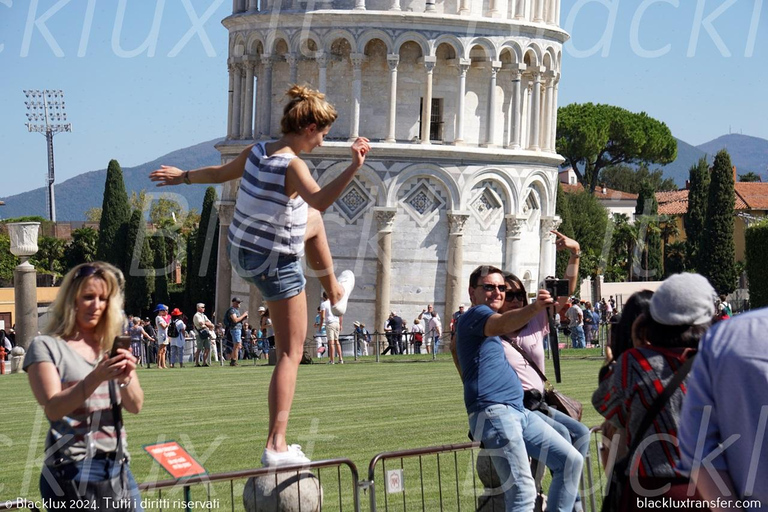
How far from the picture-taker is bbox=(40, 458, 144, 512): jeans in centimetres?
512

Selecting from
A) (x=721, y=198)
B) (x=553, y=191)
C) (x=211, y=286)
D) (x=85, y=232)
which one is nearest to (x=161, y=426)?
(x=553, y=191)

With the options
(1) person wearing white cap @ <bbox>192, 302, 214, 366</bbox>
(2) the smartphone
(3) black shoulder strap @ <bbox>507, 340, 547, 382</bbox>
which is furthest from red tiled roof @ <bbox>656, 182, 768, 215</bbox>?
(2) the smartphone

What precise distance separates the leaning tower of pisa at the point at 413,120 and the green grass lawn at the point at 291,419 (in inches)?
687

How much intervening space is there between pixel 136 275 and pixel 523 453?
51.4 m

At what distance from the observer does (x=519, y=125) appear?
3925 centimetres

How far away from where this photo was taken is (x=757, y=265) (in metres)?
35.6

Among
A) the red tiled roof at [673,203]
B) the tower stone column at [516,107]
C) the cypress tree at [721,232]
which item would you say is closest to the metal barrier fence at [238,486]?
the tower stone column at [516,107]

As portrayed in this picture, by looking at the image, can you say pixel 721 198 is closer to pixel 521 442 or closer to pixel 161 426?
pixel 161 426

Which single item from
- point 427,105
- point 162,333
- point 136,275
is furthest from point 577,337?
point 136,275

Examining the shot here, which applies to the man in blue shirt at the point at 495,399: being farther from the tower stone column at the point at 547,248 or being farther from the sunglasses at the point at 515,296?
the tower stone column at the point at 547,248

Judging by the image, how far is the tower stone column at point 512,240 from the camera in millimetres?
39219

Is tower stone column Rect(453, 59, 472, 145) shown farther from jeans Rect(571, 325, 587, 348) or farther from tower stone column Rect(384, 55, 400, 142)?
jeans Rect(571, 325, 587, 348)

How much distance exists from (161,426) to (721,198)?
46.5m

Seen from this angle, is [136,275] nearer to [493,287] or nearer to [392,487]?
[392,487]
